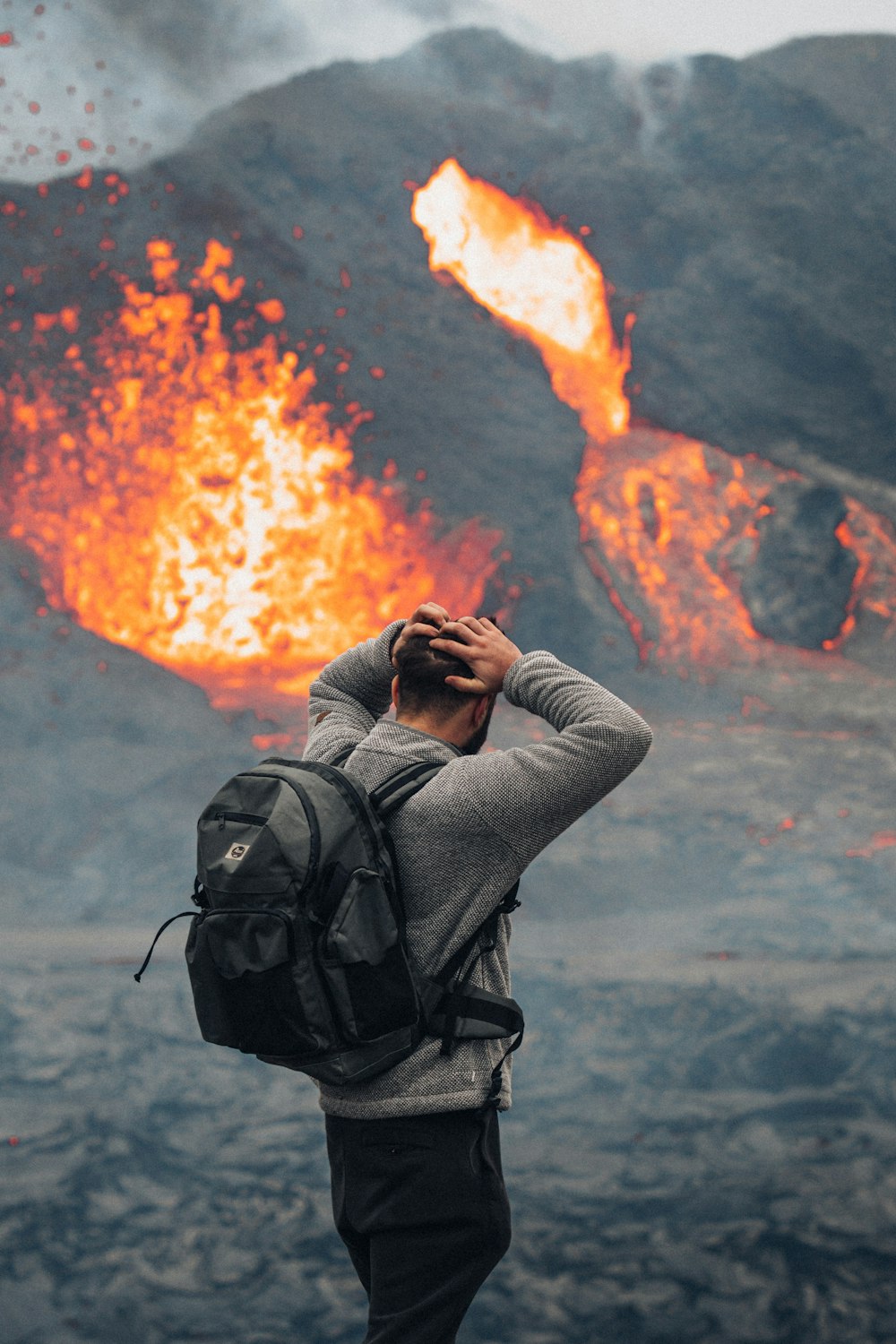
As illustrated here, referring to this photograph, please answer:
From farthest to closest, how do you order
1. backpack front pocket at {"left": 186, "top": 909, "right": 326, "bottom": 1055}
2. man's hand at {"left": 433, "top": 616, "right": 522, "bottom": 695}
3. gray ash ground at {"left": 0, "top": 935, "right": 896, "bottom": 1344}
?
1. gray ash ground at {"left": 0, "top": 935, "right": 896, "bottom": 1344}
2. man's hand at {"left": 433, "top": 616, "right": 522, "bottom": 695}
3. backpack front pocket at {"left": 186, "top": 909, "right": 326, "bottom": 1055}

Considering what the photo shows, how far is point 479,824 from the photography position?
3.51 ft

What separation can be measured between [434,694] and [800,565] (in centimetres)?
519

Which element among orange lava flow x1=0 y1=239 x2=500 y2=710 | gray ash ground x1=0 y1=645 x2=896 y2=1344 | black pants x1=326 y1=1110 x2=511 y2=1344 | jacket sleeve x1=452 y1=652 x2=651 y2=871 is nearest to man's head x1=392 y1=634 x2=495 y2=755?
jacket sleeve x1=452 y1=652 x2=651 y2=871

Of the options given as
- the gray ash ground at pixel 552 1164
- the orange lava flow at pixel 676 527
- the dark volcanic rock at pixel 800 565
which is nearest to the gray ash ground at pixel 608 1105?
the gray ash ground at pixel 552 1164

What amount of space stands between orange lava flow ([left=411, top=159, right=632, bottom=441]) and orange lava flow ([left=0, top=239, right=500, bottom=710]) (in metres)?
1.01

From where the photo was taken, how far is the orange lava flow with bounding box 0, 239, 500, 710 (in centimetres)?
528

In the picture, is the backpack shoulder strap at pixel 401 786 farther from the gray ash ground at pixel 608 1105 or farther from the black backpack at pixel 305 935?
the gray ash ground at pixel 608 1105

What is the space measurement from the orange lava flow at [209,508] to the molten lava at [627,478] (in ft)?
2.65

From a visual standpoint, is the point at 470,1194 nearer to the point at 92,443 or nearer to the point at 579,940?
the point at 579,940

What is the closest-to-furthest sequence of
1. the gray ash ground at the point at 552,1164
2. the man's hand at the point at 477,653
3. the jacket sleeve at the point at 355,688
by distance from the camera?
the man's hand at the point at 477,653 < the jacket sleeve at the point at 355,688 < the gray ash ground at the point at 552,1164

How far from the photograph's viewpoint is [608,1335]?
2.28 metres

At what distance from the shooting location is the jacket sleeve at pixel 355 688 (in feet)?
4.54

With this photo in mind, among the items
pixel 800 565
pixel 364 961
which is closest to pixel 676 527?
pixel 800 565

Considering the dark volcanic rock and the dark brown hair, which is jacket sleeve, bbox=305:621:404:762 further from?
the dark volcanic rock
